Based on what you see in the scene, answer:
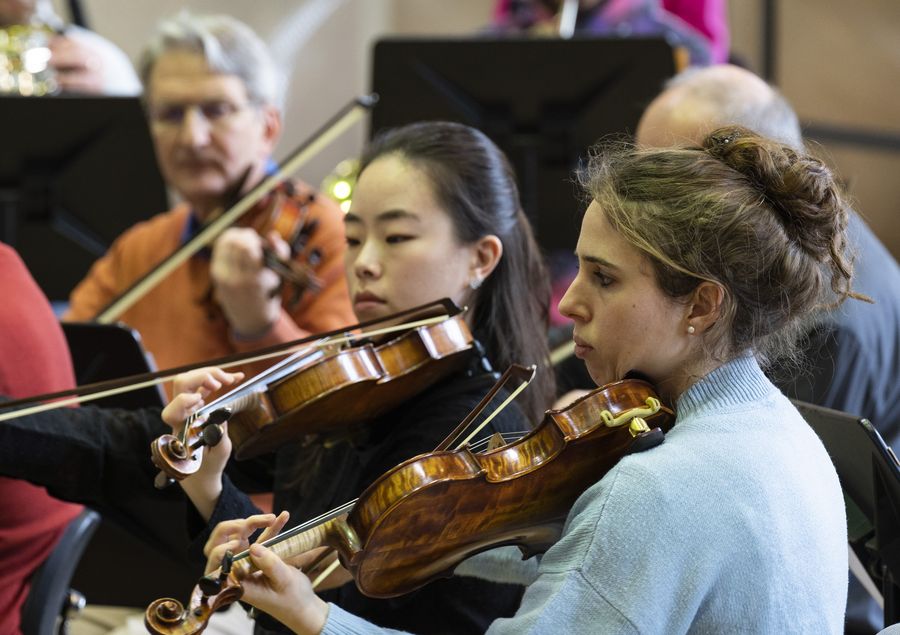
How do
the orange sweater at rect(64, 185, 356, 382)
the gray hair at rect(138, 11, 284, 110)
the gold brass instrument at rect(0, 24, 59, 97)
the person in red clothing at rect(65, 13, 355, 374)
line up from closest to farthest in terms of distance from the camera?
the orange sweater at rect(64, 185, 356, 382) < the person in red clothing at rect(65, 13, 355, 374) < the gray hair at rect(138, 11, 284, 110) < the gold brass instrument at rect(0, 24, 59, 97)

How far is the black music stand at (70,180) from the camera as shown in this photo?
264 cm

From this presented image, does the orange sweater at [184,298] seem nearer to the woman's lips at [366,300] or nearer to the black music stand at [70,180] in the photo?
the black music stand at [70,180]

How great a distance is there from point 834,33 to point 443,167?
3.15m

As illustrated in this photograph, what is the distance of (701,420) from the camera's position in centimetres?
108

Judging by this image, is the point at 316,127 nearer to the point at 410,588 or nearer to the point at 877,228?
the point at 877,228

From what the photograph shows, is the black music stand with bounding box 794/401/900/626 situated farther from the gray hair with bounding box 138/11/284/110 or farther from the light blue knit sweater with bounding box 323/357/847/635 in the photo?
the gray hair with bounding box 138/11/284/110

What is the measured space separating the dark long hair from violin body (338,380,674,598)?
395mm

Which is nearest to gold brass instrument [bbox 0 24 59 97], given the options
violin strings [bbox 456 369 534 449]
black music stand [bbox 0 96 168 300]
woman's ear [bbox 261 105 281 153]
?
black music stand [bbox 0 96 168 300]

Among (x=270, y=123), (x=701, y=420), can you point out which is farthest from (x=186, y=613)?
(x=270, y=123)

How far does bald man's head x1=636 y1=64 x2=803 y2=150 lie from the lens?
6.32ft

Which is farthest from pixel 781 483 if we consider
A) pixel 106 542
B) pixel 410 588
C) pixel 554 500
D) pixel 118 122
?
pixel 118 122

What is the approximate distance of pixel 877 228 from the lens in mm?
4375

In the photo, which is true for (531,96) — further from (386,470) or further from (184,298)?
(386,470)

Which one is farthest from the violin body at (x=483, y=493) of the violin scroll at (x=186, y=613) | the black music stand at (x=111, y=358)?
the black music stand at (x=111, y=358)
